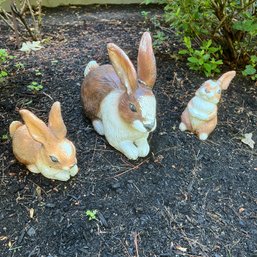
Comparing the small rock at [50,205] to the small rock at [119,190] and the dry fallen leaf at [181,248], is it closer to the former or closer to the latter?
the small rock at [119,190]

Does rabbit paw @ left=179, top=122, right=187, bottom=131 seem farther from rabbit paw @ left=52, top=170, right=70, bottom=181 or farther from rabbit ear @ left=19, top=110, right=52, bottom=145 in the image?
rabbit ear @ left=19, top=110, right=52, bottom=145

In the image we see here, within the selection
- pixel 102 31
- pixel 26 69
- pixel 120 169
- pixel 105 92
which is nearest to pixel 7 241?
pixel 120 169

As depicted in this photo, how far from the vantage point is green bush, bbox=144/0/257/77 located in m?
2.78

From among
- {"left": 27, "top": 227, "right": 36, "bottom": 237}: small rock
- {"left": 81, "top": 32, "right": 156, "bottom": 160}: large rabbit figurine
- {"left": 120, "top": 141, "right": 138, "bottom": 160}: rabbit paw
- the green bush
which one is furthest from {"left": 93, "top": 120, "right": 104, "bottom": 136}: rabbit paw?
the green bush

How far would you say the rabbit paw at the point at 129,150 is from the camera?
2.18 meters

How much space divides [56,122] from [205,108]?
2.91 feet

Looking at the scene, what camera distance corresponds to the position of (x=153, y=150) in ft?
7.63

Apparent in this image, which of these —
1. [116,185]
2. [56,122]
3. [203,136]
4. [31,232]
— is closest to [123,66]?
[56,122]

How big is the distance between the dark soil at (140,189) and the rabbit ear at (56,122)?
342 mm

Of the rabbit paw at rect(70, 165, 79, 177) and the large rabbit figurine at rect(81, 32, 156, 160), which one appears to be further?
the rabbit paw at rect(70, 165, 79, 177)

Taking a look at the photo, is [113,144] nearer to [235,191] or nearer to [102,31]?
[235,191]

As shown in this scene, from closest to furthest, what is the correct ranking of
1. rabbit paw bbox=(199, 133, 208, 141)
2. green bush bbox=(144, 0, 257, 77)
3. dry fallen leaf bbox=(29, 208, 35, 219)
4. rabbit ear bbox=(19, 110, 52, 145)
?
1. rabbit ear bbox=(19, 110, 52, 145)
2. dry fallen leaf bbox=(29, 208, 35, 219)
3. rabbit paw bbox=(199, 133, 208, 141)
4. green bush bbox=(144, 0, 257, 77)

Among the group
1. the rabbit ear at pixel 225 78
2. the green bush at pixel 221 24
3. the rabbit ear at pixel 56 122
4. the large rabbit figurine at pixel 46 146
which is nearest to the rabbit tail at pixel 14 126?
the large rabbit figurine at pixel 46 146

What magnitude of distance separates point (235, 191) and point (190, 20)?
1.30m
